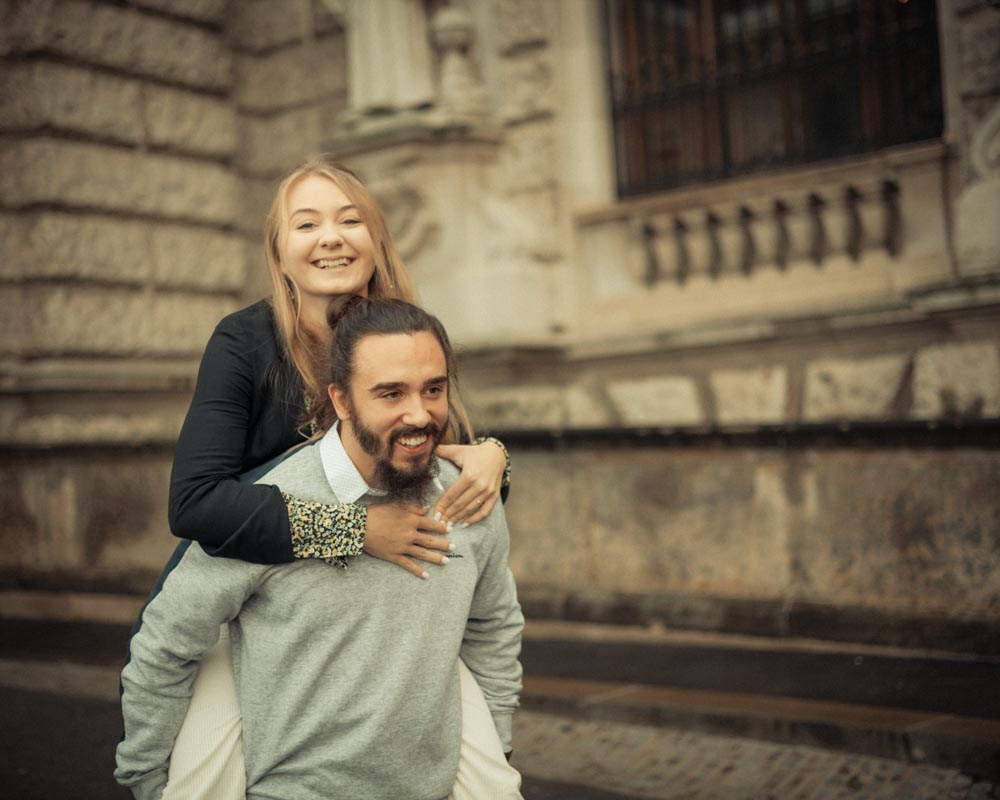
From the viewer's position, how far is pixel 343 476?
2.38m

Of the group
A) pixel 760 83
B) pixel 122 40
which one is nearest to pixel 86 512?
pixel 122 40

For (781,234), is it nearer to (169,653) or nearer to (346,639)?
(346,639)

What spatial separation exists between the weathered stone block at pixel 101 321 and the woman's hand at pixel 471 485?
8.43 meters

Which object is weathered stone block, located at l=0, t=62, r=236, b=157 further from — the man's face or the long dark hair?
the man's face

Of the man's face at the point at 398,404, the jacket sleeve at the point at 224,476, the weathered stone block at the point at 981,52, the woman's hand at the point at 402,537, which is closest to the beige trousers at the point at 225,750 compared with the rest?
the jacket sleeve at the point at 224,476

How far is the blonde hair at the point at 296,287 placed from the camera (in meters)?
2.58

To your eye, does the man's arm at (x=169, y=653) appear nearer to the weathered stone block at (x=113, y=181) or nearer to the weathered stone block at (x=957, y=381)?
the weathered stone block at (x=957, y=381)

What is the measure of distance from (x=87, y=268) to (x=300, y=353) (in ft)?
27.8

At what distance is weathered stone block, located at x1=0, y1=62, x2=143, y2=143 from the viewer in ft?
33.7

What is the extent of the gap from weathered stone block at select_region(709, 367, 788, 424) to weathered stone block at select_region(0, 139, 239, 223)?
507 cm

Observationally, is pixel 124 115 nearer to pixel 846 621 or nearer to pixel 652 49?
pixel 652 49

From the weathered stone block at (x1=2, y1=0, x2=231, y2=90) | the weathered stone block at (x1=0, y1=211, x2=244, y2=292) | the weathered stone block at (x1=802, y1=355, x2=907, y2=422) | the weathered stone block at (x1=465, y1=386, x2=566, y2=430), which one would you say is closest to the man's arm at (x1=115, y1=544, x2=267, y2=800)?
the weathered stone block at (x1=802, y1=355, x2=907, y2=422)

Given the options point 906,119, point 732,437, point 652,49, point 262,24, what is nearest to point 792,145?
point 906,119

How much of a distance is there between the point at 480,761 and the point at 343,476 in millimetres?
594
